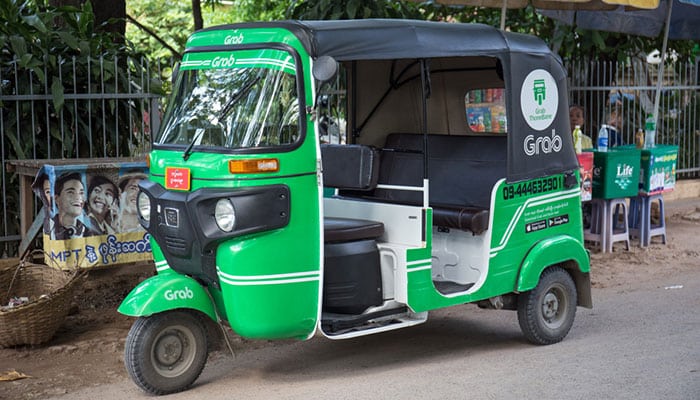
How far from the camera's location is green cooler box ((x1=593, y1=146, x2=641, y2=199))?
1050 centimetres

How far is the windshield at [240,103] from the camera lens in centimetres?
564

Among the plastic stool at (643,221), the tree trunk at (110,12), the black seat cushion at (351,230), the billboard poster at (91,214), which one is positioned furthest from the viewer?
the plastic stool at (643,221)

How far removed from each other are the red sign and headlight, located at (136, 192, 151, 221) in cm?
30

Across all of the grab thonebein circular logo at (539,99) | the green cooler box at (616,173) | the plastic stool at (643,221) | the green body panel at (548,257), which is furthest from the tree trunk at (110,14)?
the plastic stool at (643,221)

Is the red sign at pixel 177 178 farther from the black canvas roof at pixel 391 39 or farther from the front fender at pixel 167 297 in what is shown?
the black canvas roof at pixel 391 39

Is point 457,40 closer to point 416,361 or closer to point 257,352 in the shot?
point 416,361

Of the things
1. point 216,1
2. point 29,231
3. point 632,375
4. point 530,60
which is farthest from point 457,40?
point 216,1

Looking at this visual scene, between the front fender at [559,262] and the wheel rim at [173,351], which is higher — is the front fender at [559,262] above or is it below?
above

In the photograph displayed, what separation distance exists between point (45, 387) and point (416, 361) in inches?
96.1

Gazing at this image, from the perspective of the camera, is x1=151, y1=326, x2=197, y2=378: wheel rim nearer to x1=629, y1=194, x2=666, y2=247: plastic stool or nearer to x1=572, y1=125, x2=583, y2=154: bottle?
x1=572, y1=125, x2=583, y2=154: bottle

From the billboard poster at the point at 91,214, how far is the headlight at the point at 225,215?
2594 millimetres

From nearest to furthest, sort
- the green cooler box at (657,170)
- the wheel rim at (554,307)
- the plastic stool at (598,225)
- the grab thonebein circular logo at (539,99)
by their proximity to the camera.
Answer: the grab thonebein circular logo at (539,99), the wheel rim at (554,307), the plastic stool at (598,225), the green cooler box at (657,170)

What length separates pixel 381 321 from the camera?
623 centimetres

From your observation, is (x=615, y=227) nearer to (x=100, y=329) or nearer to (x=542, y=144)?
(x=542, y=144)
